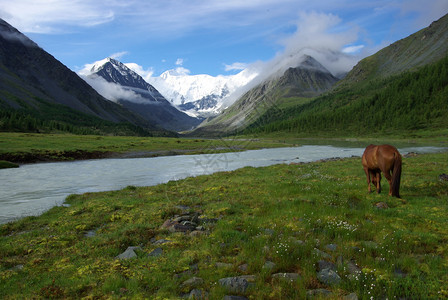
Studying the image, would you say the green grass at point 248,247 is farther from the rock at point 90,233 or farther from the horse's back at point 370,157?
the horse's back at point 370,157

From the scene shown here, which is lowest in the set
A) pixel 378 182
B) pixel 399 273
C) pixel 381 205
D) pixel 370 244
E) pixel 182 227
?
pixel 182 227

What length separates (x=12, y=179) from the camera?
34.9 meters

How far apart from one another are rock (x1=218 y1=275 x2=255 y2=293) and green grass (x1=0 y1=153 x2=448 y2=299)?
17 cm

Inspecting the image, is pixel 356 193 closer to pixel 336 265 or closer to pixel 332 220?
pixel 332 220

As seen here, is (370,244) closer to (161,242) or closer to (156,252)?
(156,252)

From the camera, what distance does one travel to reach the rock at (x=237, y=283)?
6.65m

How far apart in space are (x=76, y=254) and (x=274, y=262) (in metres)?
7.86

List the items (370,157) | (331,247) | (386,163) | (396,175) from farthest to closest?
(370,157) < (396,175) < (386,163) < (331,247)

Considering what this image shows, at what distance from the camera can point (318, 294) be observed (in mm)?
6258

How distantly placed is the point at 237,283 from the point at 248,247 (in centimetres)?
242

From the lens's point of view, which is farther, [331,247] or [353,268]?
[331,247]

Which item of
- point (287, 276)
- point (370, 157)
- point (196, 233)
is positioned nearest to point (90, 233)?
point (196, 233)

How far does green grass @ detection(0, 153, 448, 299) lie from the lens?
6895 millimetres

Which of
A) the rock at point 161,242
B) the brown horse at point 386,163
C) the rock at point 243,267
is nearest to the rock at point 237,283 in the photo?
the rock at point 243,267
